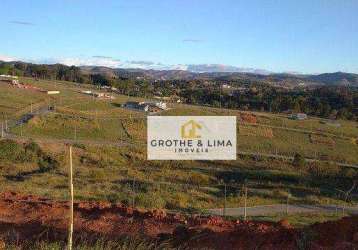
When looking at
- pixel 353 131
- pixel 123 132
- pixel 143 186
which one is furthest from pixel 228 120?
pixel 353 131

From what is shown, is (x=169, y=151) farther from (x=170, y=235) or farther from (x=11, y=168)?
(x=170, y=235)

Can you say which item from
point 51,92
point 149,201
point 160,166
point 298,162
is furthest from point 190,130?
point 51,92

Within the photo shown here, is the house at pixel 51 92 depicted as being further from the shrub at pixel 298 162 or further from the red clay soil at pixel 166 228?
the red clay soil at pixel 166 228

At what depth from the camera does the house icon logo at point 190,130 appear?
31266 millimetres

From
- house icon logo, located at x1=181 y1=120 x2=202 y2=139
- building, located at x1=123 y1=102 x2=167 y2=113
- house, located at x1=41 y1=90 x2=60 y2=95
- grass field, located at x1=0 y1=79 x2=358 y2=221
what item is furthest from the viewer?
house, located at x1=41 y1=90 x2=60 y2=95

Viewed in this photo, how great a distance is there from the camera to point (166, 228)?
43.7 ft

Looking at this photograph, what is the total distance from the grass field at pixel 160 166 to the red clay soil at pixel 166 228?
673 cm

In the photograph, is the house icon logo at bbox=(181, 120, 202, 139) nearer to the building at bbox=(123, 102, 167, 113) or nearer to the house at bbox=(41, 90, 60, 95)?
the building at bbox=(123, 102, 167, 113)

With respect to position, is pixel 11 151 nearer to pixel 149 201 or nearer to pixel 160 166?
pixel 160 166

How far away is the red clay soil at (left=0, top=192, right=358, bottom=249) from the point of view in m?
10.8

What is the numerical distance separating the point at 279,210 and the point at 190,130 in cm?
893

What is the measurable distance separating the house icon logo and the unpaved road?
7.52 meters

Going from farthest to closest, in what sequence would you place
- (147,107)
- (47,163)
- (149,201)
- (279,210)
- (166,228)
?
1. (147,107)
2. (47,163)
3. (279,210)
4. (149,201)
5. (166,228)

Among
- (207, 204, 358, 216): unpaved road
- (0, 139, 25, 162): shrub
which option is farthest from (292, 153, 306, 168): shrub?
(0, 139, 25, 162): shrub
